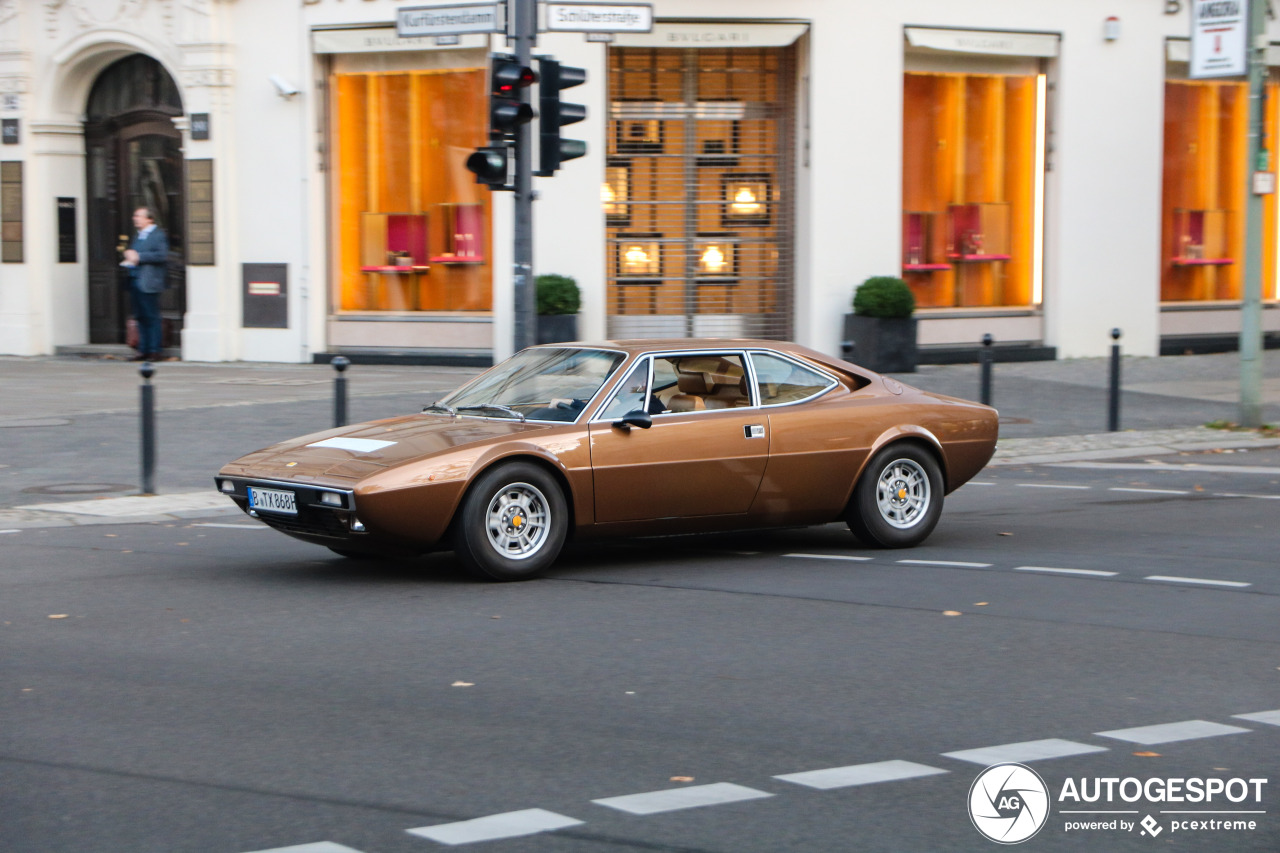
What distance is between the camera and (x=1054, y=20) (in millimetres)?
22781

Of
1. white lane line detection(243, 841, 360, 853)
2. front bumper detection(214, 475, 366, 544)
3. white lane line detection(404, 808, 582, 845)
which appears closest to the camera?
white lane line detection(243, 841, 360, 853)

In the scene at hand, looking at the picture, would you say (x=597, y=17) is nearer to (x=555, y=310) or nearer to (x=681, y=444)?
(x=681, y=444)

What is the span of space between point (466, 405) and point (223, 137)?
574 inches

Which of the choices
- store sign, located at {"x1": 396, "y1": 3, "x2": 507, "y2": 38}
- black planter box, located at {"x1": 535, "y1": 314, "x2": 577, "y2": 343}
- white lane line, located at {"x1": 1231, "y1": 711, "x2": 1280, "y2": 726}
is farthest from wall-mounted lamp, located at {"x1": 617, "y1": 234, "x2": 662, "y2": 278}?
white lane line, located at {"x1": 1231, "y1": 711, "x2": 1280, "y2": 726}

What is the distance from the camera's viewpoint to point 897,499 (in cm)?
965

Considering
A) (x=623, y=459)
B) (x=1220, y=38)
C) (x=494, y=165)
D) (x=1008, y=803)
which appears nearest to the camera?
(x=1008, y=803)

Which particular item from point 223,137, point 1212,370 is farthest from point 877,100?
point 223,137

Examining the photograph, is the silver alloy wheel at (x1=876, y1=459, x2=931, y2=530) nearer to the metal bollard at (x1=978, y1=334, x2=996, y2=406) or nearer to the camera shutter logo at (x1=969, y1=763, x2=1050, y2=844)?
the camera shutter logo at (x1=969, y1=763, x2=1050, y2=844)

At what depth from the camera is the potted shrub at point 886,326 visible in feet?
68.2

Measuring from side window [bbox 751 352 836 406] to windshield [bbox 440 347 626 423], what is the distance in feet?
2.88

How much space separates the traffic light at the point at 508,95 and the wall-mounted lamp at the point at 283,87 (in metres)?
10.0

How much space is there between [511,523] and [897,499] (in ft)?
8.45

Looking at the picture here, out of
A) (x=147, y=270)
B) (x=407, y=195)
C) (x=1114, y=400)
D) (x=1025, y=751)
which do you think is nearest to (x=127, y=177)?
(x=147, y=270)

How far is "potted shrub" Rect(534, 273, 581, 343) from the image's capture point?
20391 mm
